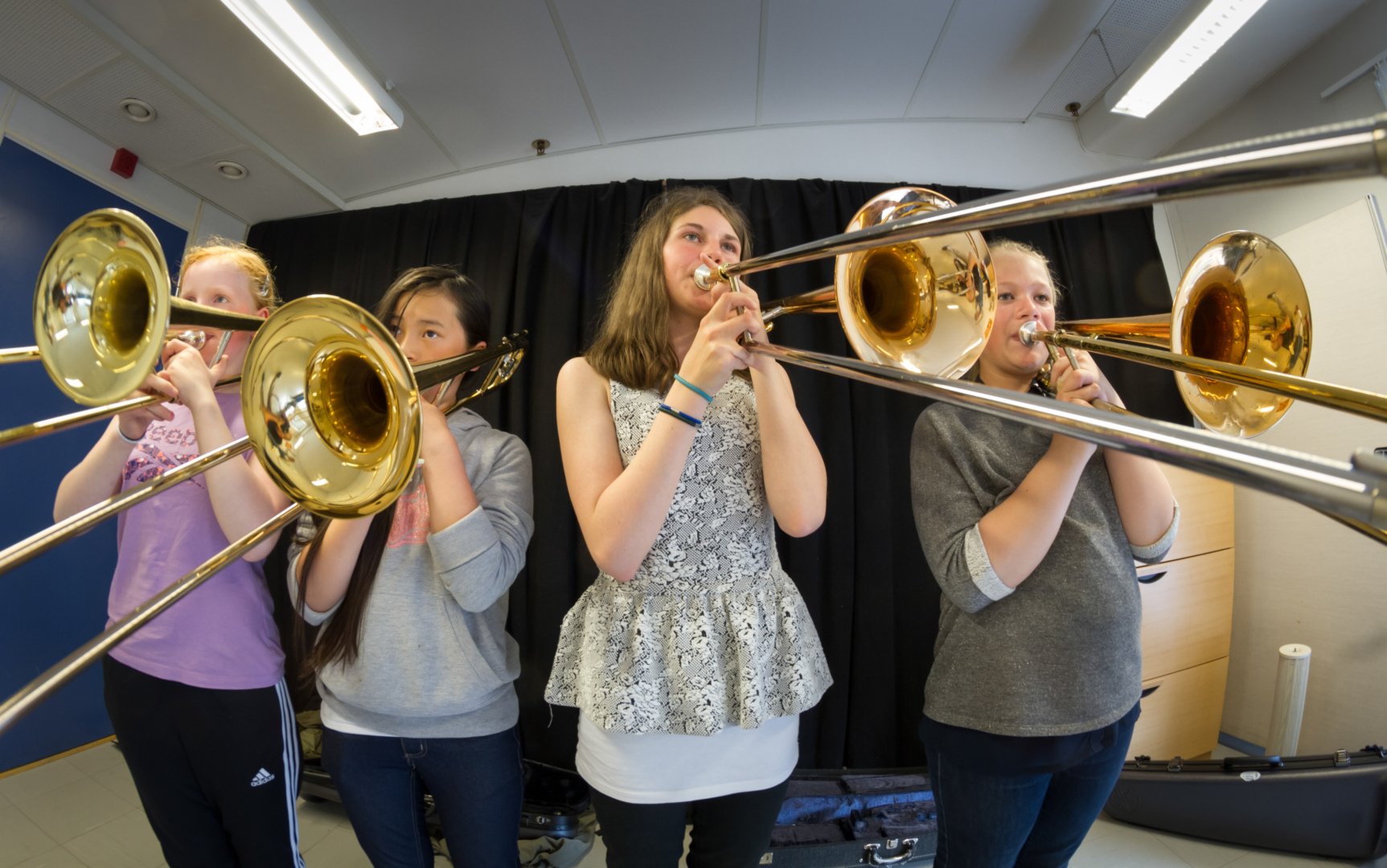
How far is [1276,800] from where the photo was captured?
1960 millimetres

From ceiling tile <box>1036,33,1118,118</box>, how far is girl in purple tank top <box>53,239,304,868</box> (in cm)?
346

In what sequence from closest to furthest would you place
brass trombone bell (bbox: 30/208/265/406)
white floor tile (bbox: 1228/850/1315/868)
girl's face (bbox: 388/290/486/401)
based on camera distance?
brass trombone bell (bbox: 30/208/265/406), girl's face (bbox: 388/290/486/401), white floor tile (bbox: 1228/850/1315/868)

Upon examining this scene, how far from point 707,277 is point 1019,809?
3.72 ft

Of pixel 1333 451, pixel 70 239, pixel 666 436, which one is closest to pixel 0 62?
pixel 70 239

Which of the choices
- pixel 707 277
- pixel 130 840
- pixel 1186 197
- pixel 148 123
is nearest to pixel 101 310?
pixel 707 277

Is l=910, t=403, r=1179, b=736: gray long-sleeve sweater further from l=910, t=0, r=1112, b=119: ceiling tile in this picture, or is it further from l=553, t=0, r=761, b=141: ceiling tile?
l=910, t=0, r=1112, b=119: ceiling tile

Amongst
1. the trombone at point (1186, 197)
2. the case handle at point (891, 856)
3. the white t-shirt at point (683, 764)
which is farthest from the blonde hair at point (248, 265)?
the case handle at point (891, 856)

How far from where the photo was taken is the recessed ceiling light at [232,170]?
9.20ft

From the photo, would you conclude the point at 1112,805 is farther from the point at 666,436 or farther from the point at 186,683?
the point at 186,683

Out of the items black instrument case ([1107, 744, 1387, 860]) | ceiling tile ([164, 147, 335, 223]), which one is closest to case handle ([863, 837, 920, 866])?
black instrument case ([1107, 744, 1387, 860])

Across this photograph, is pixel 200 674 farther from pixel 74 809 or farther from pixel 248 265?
pixel 74 809

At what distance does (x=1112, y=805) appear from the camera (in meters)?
2.17

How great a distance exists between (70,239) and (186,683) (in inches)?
33.0

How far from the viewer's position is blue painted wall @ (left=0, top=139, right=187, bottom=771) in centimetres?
235
